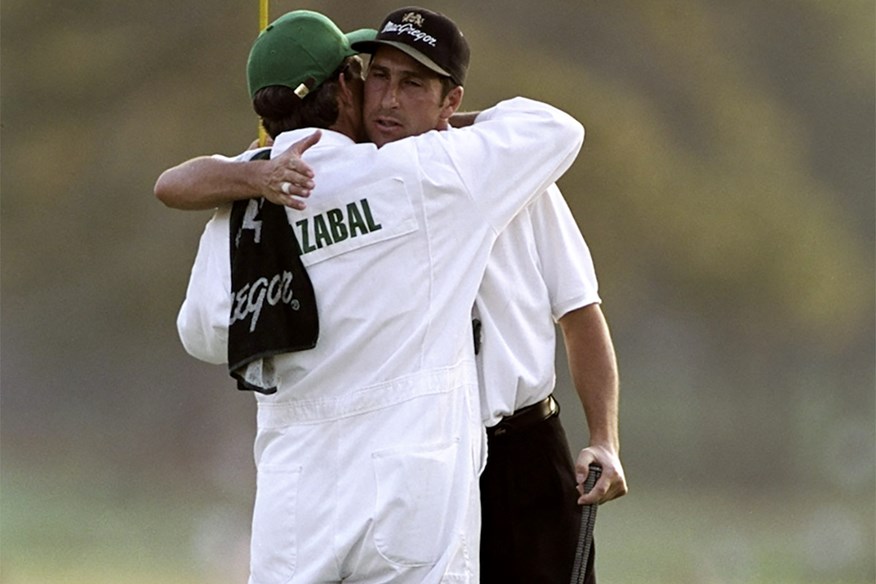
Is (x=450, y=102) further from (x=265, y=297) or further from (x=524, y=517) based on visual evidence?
(x=524, y=517)

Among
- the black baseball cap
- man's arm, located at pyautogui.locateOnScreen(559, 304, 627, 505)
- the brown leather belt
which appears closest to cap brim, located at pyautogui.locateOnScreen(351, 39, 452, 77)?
the black baseball cap

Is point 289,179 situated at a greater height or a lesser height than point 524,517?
greater

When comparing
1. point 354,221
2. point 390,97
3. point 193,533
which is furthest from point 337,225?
point 193,533

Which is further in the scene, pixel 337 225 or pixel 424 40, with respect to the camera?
pixel 424 40

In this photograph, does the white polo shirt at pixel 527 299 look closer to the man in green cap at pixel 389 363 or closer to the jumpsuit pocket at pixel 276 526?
the man in green cap at pixel 389 363

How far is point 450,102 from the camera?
2.71 meters

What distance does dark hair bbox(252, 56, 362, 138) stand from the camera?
2.60m

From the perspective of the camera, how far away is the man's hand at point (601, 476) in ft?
8.60

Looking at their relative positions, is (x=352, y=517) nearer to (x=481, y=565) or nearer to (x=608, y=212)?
(x=481, y=565)

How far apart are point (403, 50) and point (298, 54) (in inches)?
6.4

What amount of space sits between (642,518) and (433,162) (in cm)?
359

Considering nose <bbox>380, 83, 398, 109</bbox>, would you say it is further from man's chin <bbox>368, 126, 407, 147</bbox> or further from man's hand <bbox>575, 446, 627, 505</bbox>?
man's hand <bbox>575, 446, 627, 505</bbox>

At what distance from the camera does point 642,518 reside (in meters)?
5.86

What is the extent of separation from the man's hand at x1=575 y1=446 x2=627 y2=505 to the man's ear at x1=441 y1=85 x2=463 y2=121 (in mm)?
579
